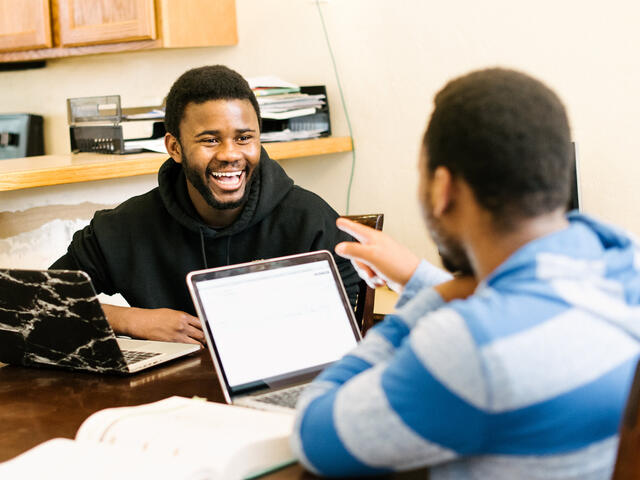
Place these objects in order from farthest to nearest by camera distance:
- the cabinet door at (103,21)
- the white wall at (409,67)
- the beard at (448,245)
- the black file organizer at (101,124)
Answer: the cabinet door at (103,21), the black file organizer at (101,124), the white wall at (409,67), the beard at (448,245)

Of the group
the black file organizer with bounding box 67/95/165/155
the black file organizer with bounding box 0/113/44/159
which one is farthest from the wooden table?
the black file organizer with bounding box 0/113/44/159

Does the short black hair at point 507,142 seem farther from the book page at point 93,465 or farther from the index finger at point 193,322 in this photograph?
the index finger at point 193,322

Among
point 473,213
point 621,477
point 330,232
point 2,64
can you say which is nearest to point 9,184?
point 330,232

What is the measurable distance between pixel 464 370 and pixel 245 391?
1.64 feet

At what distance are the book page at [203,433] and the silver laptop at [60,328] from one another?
0.26 meters

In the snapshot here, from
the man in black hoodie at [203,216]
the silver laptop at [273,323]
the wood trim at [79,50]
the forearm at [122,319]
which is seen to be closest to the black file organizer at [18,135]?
the wood trim at [79,50]

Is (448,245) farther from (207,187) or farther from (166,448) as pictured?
(207,187)

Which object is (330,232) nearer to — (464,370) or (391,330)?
(391,330)

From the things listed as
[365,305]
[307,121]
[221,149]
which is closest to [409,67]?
[307,121]

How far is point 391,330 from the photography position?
88 cm

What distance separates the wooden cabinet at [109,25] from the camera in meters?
2.86

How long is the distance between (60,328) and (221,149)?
1.89 feet

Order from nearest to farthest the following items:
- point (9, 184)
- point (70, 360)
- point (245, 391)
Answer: point (245, 391) → point (70, 360) → point (9, 184)

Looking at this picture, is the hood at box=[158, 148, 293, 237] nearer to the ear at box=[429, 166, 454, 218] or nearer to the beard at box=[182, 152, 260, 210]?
the beard at box=[182, 152, 260, 210]
